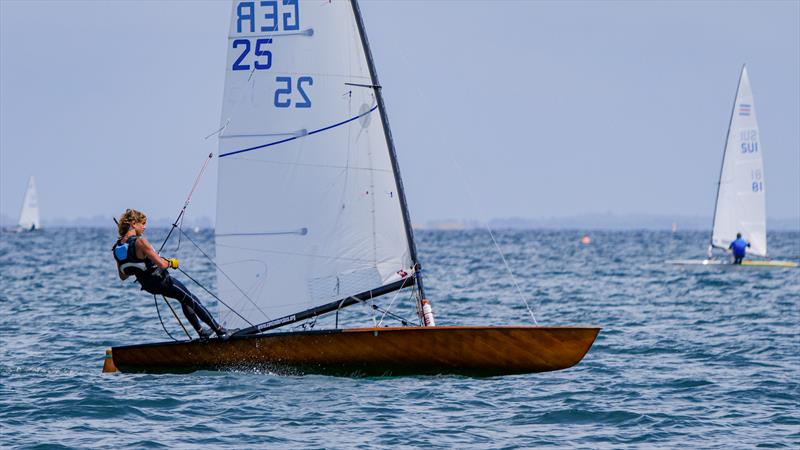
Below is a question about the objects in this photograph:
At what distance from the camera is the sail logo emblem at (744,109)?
140ft

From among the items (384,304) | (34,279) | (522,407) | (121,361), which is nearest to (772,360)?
(522,407)

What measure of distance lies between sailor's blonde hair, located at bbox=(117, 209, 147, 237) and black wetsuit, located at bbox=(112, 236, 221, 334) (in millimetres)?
140

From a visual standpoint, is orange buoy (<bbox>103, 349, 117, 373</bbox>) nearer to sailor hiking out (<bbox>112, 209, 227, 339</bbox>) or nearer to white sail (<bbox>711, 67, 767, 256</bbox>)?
sailor hiking out (<bbox>112, 209, 227, 339</bbox>)

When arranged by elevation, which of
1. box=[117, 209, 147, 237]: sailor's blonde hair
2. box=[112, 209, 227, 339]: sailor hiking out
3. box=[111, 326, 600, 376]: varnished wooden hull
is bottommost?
box=[111, 326, 600, 376]: varnished wooden hull

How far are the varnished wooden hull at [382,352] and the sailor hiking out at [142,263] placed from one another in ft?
2.32

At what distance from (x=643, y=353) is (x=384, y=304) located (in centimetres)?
1069

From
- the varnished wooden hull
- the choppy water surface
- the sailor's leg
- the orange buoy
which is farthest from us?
the orange buoy

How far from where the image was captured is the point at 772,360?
52.8 feet

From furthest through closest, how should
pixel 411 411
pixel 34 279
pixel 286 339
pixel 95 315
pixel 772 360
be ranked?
pixel 34 279, pixel 95 315, pixel 772 360, pixel 286 339, pixel 411 411

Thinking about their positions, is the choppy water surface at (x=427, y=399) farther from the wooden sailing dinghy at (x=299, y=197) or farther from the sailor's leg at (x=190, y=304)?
the sailor's leg at (x=190, y=304)

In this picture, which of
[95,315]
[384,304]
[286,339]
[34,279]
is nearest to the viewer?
[286,339]

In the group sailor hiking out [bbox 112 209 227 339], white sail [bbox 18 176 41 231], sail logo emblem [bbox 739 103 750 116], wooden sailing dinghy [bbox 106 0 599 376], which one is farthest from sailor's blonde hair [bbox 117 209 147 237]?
white sail [bbox 18 176 41 231]

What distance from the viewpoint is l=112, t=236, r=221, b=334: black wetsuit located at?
12.8m

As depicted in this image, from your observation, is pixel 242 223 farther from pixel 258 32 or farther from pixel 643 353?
pixel 643 353
